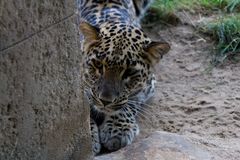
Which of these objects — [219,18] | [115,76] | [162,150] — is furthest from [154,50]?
[219,18]

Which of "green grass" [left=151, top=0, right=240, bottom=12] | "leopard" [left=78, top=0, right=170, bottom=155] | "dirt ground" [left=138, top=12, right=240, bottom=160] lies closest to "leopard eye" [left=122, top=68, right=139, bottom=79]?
"leopard" [left=78, top=0, right=170, bottom=155]

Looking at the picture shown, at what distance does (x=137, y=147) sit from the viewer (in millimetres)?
2797

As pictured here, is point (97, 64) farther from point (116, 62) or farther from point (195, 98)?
point (195, 98)

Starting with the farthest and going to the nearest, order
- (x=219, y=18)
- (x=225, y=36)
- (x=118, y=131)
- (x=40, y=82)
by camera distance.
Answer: (x=219, y=18), (x=225, y=36), (x=118, y=131), (x=40, y=82)

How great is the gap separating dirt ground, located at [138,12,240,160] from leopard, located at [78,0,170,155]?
0.53 ft

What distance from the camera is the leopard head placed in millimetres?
3084

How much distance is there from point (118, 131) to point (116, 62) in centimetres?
37

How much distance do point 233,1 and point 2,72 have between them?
3.14 meters

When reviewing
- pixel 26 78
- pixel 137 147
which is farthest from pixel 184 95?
pixel 26 78

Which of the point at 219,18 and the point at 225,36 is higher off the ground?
the point at 219,18

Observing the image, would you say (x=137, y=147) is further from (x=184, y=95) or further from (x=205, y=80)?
(x=205, y=80)

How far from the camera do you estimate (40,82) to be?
2.12 m

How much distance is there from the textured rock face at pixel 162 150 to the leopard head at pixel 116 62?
0.34 meters

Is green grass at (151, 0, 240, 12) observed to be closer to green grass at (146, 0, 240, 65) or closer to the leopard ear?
green grass at (146, 0, 240, 65)
